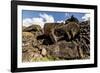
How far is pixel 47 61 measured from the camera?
1963mm

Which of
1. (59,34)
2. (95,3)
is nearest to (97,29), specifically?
(95,3)

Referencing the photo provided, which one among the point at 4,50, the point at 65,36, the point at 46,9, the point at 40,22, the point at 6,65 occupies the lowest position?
the point at 6,65

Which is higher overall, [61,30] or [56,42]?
[61,30]

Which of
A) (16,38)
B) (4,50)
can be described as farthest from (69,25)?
(4,50)

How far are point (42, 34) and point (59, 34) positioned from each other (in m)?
0.18

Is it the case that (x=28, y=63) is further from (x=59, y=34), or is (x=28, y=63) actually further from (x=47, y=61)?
(x=59, y=34)

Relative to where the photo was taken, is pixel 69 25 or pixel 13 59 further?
pixel 69 25

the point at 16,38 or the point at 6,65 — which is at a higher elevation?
the point at 16,38

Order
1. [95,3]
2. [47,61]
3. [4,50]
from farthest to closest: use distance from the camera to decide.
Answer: [95,3], [47,61], [4,50]

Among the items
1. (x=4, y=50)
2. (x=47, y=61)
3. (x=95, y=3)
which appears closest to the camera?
A: (x=4, y=50)

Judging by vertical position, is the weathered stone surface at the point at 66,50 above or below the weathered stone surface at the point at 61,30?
below

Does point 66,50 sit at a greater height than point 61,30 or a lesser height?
lesser

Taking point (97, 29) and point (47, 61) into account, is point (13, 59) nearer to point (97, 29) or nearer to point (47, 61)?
point (47, 61)

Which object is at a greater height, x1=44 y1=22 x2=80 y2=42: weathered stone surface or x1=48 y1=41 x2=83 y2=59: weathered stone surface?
x1=44 y1=22 x2=80 y2=42: weathered stone surface
